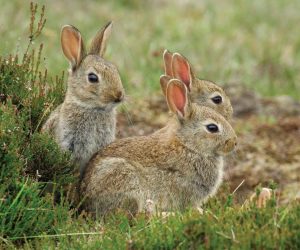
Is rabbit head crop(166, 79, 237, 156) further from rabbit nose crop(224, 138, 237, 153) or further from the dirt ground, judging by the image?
the dirt ground

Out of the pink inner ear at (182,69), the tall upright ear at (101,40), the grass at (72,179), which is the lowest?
the grass at (72,179)

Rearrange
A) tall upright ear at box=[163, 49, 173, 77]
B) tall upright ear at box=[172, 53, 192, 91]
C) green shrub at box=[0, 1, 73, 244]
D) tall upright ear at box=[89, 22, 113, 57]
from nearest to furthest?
green shrub at box=[0, 1, 73, 244] < tall upright ear at box=[89, 22, 113, 57] < tall upright ear at box=[172, 53, 192, 91] < tall upright ear at box=[163, 49, 173, 77]

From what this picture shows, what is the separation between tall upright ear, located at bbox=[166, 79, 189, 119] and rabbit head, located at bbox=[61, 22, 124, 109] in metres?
0.39

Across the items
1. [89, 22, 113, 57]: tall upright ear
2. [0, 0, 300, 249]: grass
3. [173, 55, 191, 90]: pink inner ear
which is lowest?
[0, 0, 300, 249]: grass

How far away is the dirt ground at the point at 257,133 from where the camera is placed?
8867 millimetres

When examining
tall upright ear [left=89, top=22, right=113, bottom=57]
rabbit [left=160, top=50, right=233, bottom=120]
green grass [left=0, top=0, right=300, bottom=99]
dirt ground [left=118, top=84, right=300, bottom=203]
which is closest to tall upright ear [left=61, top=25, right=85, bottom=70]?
tall upright ear [left=89, top=22, right=113, bottom=57]

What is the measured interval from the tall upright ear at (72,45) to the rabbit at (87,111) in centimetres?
2

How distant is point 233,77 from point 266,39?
5.85 feet

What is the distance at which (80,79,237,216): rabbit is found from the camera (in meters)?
6.66

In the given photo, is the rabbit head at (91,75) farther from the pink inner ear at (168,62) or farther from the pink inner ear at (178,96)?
the pink inner ear at (168,62)

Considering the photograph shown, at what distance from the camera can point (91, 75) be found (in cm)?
723

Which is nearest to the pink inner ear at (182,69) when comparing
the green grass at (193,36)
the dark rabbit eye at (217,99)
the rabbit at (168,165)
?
the dark rabbit eye at (217,99)

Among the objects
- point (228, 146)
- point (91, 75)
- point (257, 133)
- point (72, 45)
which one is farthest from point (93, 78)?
point (257, 133)

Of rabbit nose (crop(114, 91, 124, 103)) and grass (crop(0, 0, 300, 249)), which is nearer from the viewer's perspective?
grass (crop(0, 0, 300, 249))
